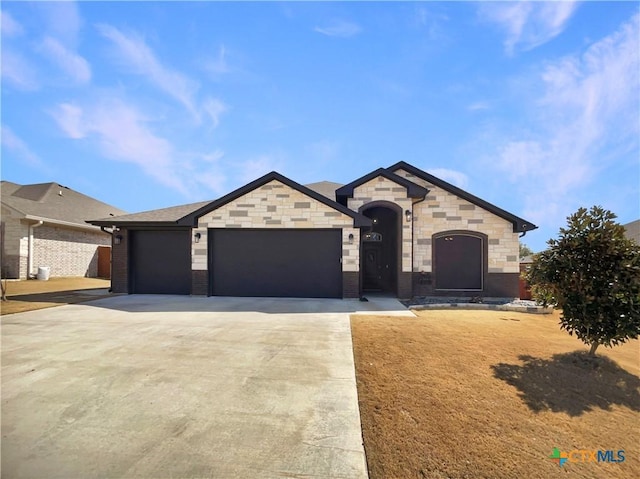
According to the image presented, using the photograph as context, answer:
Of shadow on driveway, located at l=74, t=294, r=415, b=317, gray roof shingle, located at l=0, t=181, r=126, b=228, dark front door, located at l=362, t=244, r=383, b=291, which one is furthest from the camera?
gray roof shingle, located at l=0, t=181, r=126, b=228

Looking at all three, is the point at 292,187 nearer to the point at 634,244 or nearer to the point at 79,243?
the point at 634,244

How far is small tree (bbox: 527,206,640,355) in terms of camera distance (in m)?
4.93

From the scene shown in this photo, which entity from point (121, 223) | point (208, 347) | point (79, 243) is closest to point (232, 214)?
point (121, 223)

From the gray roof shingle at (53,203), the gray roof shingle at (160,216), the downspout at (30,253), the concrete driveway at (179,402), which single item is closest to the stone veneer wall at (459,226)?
the concrete driveway at (179,402)

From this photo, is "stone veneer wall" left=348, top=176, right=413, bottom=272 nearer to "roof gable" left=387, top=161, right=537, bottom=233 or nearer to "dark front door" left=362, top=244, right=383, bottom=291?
"roof gable" left=387, top=161, right=537, bottom=233

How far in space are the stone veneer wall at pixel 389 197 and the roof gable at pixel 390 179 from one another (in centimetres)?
12

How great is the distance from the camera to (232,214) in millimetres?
11555

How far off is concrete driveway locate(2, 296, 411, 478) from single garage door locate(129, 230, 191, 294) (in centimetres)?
538

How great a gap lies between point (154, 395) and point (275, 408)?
155cm

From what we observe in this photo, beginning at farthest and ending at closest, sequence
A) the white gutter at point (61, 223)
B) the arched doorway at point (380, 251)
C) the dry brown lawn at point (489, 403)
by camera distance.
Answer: the white gutter at point (61, 223) < the arched doorway at point (380, 251) < the dry brown lawn at point (489, 403)

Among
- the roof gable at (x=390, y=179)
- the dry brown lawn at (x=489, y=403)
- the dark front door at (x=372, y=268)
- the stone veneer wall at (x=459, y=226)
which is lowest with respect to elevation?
the dry brown lawn at (x=489, y=403)

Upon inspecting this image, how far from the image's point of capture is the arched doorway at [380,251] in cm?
1376

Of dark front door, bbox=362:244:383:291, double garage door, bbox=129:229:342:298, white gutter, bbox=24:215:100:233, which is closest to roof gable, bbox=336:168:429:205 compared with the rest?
double garage door, bbox=129:229:342:298

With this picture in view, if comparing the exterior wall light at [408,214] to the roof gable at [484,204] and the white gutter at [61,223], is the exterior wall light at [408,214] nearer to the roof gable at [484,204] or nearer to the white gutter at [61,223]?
the roof gable at [484,204]
